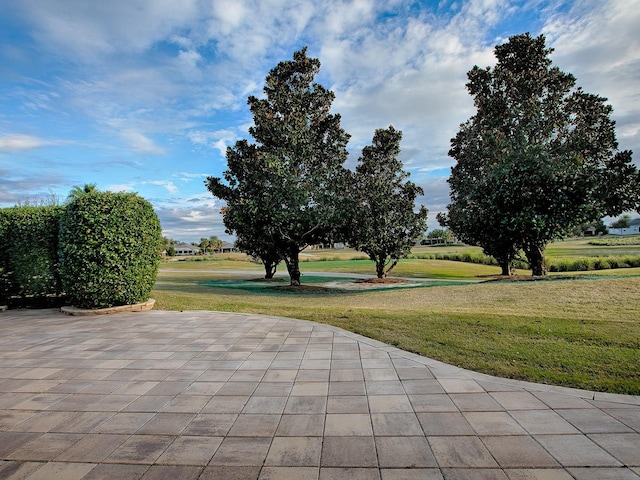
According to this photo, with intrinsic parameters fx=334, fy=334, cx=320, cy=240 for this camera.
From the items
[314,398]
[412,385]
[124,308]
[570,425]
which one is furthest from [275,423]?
[124,308]

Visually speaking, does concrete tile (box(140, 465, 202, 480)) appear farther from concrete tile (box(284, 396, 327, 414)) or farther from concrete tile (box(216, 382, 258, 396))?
concrete tile (box(216, 382, 258, 396))

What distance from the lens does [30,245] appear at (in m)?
8.96

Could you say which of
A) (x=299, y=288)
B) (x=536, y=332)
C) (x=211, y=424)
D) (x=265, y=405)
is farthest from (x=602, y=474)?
(x=299, y=288)

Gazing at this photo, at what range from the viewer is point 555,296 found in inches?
388

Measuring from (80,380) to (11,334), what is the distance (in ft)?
12.6

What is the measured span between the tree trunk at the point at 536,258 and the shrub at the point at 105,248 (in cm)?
1618

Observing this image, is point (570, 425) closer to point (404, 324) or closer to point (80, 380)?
point (404, 324)

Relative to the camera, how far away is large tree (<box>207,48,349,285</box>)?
1486cm

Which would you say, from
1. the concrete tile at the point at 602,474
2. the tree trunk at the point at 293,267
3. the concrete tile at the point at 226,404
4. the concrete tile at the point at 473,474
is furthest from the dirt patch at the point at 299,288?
the concrete tile at the point at 602,474

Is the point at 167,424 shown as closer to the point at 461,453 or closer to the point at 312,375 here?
the point at 312,375

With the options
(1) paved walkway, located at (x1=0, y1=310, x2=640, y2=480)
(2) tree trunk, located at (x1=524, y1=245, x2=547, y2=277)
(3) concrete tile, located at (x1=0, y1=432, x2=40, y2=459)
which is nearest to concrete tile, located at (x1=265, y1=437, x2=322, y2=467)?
(1) paved walkway, located at (x1=0, y1=310, x2=640, y2=480)

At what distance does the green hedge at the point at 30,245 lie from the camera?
893 centimetres

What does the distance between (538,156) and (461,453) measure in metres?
14.8

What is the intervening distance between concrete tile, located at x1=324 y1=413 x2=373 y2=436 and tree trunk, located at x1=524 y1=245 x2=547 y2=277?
1589 centimetres
